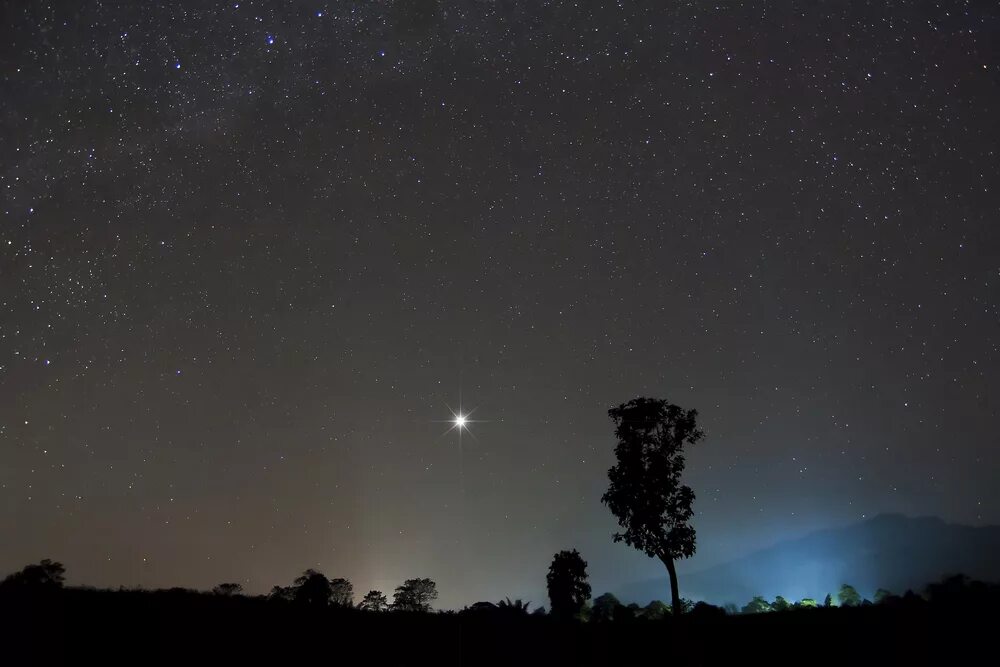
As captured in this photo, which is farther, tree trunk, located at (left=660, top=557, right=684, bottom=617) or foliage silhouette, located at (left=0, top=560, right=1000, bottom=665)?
tree trunk, located at (left=660, top=557, right=684, bottom=617)

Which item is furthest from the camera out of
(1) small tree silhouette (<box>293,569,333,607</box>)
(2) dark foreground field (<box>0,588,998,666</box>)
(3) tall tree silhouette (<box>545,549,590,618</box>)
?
(3) tall tree silhouette (<box>545,549,590,618</box>)

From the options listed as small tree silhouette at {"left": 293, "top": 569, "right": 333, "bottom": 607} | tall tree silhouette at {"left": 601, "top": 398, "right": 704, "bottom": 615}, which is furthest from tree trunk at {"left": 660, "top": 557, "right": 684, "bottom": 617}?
small tree silhouette at {"left": 293, "top": 569, "right": 333, "bottom": 607}

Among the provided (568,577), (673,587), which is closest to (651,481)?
(673,587)

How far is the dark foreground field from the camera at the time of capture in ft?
43.9

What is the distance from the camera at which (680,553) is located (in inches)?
1264

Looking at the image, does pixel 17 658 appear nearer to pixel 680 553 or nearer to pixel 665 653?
pixel 665 653

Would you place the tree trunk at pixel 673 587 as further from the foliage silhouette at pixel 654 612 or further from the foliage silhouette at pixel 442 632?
the foliage silhouette at pixel 442 632

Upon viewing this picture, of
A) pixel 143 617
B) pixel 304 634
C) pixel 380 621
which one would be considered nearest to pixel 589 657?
pixel 380 621

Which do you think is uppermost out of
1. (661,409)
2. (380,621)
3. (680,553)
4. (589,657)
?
(661,409)

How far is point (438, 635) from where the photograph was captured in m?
19.7

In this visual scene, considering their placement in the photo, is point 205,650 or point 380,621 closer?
point 205,650

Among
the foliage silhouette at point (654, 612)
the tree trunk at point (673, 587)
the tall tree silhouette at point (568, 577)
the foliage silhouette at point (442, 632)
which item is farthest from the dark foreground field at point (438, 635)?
the tall tree silhouette at point (568, 577)

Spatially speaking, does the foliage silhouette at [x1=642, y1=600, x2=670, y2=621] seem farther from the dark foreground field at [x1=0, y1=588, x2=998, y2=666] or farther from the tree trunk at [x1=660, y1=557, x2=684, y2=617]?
the dark foreground field at [x1=0, y1=588, x2=998, y2=666]

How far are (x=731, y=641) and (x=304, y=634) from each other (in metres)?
12.6
